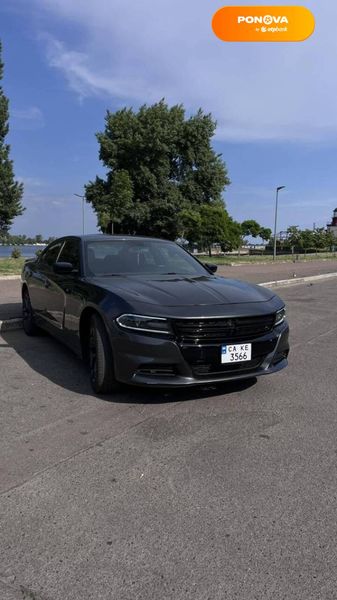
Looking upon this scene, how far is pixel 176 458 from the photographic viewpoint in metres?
3.22

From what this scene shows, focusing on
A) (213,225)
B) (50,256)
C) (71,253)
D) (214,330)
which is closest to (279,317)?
(214,330)

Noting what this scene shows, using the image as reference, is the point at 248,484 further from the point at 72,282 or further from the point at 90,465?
the point at 72,282

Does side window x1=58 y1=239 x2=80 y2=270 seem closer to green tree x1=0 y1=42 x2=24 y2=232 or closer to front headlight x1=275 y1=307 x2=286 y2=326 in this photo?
front headlight x1=275 y1=307 x2=286 y2=326

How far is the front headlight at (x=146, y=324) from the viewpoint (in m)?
3.86

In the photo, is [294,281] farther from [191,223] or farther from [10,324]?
[191,223]

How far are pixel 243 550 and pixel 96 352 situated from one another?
7.84ft

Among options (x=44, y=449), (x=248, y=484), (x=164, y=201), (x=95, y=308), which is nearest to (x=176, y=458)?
(x=248, y=484)

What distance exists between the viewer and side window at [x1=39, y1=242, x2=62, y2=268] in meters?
6.34

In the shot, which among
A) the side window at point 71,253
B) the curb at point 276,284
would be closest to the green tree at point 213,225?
the curb at point 276,284

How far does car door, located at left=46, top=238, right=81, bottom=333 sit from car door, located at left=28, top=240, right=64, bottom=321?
13 centimetres

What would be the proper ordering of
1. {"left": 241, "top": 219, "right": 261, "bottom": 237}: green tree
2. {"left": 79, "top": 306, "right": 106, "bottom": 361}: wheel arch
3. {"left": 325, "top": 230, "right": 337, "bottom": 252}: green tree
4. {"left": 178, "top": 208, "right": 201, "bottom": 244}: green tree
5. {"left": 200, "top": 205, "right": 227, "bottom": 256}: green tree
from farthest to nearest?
{"left": 241, "top": 219, "right": 261, "bottom": 237}: green tree → {"left": 325, "top": 230, "right": 337, "bottom": 252}: green tree → {"left": 178, "top": 208, "right": 201, "bottom": 244}: green tree → {"left": 200, "top": 205, "right": 227, "bottom": 256}: green tree → {"left": 79, "top": 306, "right": 106, "bottom": 361}: wheel arch

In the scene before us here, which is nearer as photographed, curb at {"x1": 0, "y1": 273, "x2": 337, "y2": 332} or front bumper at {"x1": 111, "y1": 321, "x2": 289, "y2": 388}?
front bumper at {"x1": 111, "y1": 321, "x2": 289, "y2": 388}

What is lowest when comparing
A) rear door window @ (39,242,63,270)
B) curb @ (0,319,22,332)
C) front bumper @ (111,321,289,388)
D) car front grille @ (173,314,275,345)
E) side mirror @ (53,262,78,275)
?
curb @ (0,319,22,332)

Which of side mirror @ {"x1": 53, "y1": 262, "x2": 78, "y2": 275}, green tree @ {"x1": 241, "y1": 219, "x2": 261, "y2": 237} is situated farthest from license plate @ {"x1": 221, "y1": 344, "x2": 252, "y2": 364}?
green tree @ {"x1": 241, "y1": 219, "x2": 261, "y2": 237}
